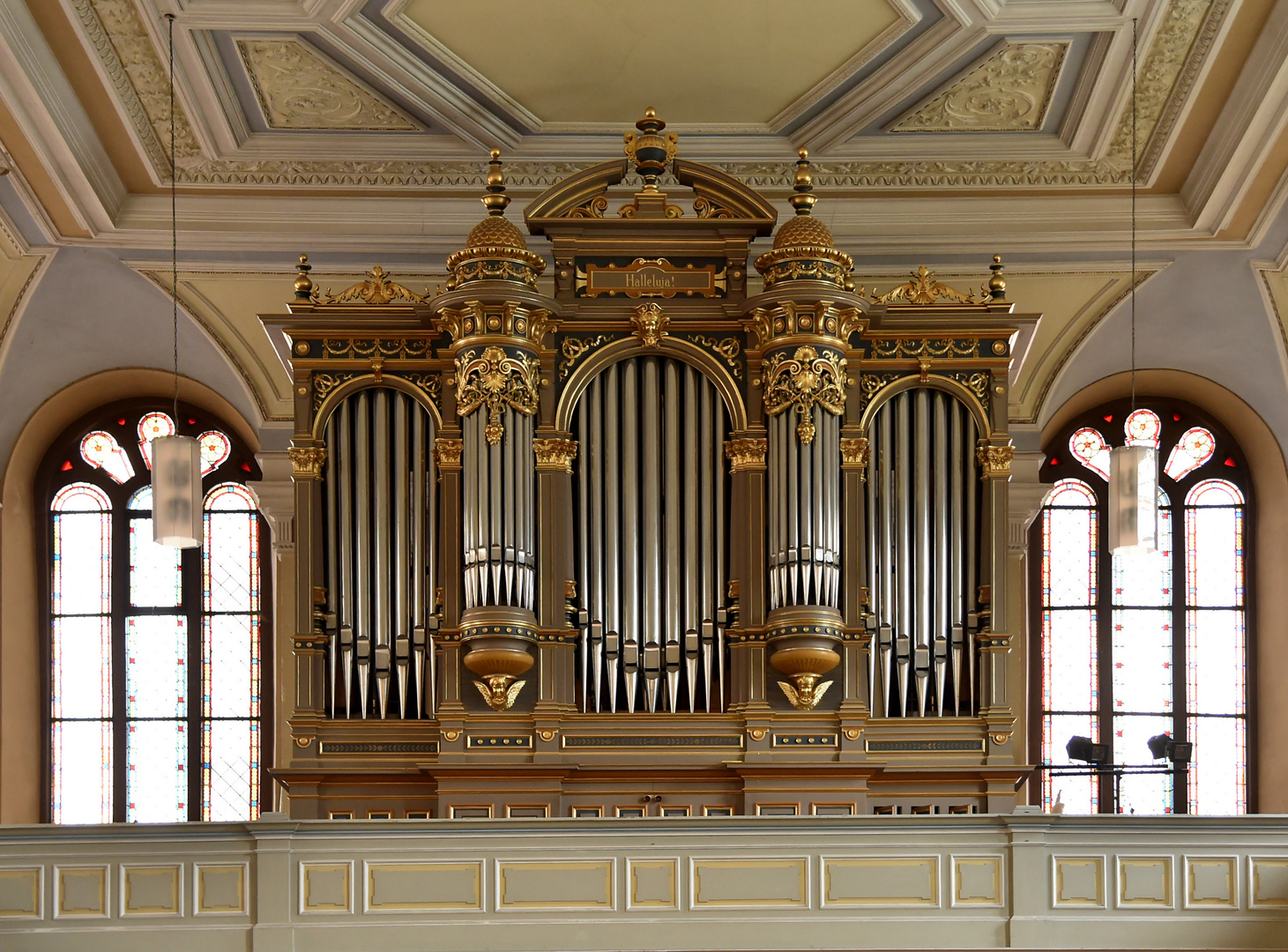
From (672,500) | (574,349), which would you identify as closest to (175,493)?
(574,349)

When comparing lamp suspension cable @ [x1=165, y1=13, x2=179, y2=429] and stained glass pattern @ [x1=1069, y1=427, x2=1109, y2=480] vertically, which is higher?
lamp suspension cable @ [x1=165, y1=13, x2=179, y2=429]

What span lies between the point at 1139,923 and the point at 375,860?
380 centimetres

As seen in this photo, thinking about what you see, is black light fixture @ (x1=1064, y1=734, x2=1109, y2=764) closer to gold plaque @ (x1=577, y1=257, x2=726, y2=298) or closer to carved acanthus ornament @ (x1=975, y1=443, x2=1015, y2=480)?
Answer: carved acanthus ornament @ (x1=975, y1=443, x2=1015, y2=480)

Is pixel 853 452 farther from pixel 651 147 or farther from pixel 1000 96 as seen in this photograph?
pixel 1000 96

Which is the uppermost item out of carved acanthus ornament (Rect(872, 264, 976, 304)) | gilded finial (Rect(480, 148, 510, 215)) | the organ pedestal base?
gilded finial (Rect(480, 148, 510, 215))

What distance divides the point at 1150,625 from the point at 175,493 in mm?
7348

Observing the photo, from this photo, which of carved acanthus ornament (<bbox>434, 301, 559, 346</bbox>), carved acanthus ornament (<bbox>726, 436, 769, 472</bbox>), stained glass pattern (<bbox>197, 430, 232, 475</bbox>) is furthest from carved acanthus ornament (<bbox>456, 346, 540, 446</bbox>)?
stained glass pattern (<bbox>197, 430, 232, 475</bbox>)

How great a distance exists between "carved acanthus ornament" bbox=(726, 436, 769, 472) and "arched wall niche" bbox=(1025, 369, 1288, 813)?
3.51 m

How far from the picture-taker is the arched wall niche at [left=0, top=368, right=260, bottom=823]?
515 inches

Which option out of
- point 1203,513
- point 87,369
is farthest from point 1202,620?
point 87,369

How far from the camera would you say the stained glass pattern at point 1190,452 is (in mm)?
13719

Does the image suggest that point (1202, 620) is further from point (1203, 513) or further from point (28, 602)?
point (28, 602)

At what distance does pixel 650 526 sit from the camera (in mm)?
10156

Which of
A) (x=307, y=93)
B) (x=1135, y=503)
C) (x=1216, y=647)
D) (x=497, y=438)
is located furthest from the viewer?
(x=1216, y=647)
